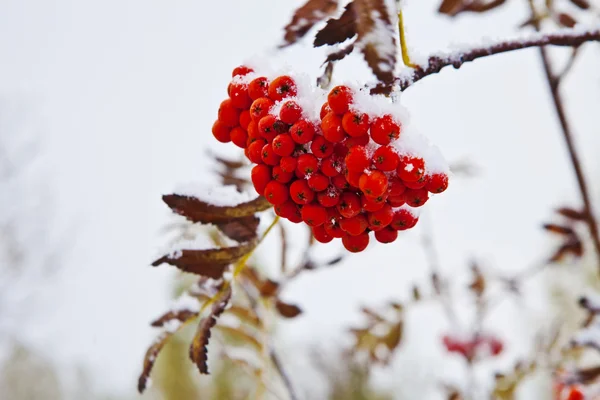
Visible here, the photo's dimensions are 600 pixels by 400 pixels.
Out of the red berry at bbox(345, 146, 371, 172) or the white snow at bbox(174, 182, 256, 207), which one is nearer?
the red berry at bbox(345, 146, 371, 172)

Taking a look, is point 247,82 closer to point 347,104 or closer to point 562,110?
point 347,104

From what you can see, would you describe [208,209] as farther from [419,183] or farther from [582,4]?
[582,4]

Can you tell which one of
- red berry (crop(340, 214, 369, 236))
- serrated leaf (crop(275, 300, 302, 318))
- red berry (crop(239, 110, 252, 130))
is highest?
red berry (crop(239, 110, 252, 130))

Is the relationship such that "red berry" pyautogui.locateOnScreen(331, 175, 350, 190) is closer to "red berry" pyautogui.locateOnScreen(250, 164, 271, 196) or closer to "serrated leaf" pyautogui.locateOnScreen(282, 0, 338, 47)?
"red berry" pyautogui.locateOnScreen(250, 164, 271, 196)

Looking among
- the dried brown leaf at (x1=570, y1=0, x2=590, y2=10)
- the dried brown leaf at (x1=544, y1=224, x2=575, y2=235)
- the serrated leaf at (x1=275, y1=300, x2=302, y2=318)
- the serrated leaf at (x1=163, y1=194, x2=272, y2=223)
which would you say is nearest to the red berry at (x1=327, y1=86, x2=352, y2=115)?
the serrated leaf at (x1=163, y1=194, x2=272, y2=223)

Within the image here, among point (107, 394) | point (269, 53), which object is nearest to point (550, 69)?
point (269, 53)

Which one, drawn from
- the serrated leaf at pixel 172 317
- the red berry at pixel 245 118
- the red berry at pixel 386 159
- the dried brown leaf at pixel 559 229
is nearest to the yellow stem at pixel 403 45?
the red berry at pixel 386 159

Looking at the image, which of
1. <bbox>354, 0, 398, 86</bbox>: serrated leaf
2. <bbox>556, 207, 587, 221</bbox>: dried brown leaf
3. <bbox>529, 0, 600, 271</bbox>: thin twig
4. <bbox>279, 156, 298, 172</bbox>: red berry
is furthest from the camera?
<bbox>556, 207, 587, 221</bbox>: dried brown leaf
